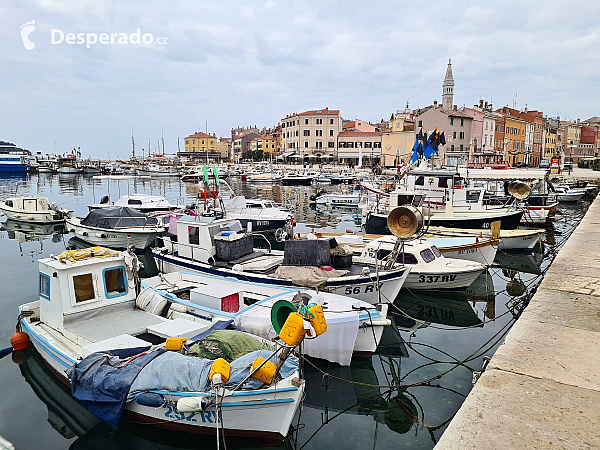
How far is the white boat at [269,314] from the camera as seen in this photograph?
948 cm

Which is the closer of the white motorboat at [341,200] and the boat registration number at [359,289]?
the boat registration number at [359,289]

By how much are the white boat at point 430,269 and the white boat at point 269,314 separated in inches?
174

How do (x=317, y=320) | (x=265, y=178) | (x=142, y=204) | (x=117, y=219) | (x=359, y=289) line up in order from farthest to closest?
(x=265, y=178) → (x=142, y=204) → (x=117, y=219) → (x=359, y=289) → (x=317, y=320)

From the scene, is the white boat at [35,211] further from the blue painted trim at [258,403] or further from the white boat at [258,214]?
the blue painted trim at [258,403]

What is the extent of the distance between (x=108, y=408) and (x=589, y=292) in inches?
351

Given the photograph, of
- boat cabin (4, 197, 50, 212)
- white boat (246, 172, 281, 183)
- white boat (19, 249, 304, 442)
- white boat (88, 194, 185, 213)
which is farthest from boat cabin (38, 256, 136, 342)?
white boat (246, 172, 281, 183)

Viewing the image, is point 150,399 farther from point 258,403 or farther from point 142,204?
point 142,204

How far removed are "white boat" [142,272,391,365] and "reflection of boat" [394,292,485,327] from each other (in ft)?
12.0

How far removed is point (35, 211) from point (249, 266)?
81.6ft

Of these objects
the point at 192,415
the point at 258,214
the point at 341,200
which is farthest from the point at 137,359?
the point at 341,200

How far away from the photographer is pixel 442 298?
49.2 feet

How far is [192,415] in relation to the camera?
261 inches

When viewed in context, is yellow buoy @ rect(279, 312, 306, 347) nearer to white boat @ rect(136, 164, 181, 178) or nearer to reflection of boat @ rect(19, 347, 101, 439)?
reflection of boat @ rect(19, 347, 101, 439)

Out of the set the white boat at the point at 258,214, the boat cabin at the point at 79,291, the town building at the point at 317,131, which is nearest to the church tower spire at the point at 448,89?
the town building at the point at 317,131
